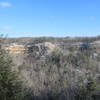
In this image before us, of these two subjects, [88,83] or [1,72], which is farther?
[88,83]

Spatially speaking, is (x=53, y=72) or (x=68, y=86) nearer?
(x=68, y=86)

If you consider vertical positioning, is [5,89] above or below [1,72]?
below

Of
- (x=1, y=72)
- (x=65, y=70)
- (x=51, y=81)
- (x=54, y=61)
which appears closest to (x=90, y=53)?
(x=54, y=61)

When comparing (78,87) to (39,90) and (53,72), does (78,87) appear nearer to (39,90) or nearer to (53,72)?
(39,90)

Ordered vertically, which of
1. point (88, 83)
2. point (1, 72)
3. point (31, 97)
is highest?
point (1, 72)

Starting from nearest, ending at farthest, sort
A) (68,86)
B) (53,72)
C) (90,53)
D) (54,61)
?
(68,86) < (53,72) < (54,61) < (90,53)

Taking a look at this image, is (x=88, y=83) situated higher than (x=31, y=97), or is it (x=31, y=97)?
(x=88, y=83)

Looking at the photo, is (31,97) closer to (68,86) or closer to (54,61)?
(68,86)

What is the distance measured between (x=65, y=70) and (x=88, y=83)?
9.56 feet

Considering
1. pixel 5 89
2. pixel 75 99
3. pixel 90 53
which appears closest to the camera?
pixel 5 89

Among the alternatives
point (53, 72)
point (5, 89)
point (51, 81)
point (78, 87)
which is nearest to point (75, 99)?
point (78, 87)

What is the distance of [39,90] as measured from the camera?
29.2 feet

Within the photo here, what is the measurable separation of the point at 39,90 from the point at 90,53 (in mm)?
7684

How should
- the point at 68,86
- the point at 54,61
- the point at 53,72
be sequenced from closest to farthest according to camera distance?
the point at 68,86 → the point at 53,72 → the point at 54,61
